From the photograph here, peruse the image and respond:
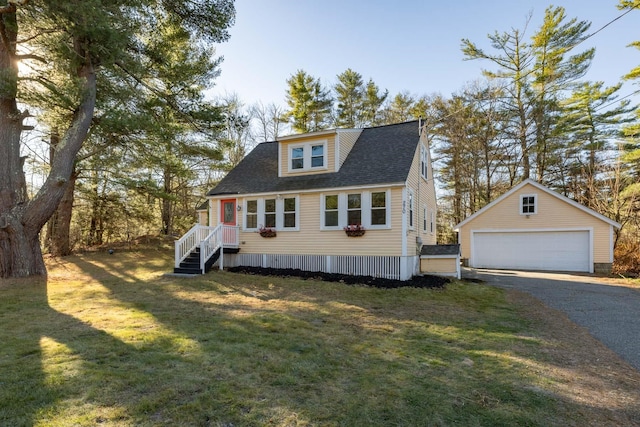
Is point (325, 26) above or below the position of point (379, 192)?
above

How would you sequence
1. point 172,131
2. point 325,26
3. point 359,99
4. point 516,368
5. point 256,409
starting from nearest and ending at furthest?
point 256,409, point 516,368, point 172,131, point 325,26, point 359,99

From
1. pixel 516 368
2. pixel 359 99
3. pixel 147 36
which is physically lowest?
pixel 516 368

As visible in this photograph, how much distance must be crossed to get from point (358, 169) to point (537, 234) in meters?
10.2

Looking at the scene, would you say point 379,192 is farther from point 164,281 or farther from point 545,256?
point 545,256

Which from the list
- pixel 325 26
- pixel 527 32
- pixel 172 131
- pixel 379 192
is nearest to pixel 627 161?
pixel 527 32

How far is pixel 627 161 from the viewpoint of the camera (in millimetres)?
18500

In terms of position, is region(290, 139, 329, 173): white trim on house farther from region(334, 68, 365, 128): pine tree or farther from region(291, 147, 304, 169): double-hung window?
region(334, 68, 365, 128): pine tree

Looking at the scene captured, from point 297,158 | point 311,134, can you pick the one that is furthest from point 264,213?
point 311,134

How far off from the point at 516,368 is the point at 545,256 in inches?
577

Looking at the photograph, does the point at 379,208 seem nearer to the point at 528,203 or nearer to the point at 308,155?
the point at 308,155

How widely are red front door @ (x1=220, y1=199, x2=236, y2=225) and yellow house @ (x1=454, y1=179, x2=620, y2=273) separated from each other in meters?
11.7

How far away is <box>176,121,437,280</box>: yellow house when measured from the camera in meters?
11.4

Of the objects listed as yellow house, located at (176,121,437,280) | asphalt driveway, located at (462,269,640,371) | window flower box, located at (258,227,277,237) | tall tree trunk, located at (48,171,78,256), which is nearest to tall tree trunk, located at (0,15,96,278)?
yellow house, located at (176,121,437,280)

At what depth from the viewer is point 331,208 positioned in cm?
1226
